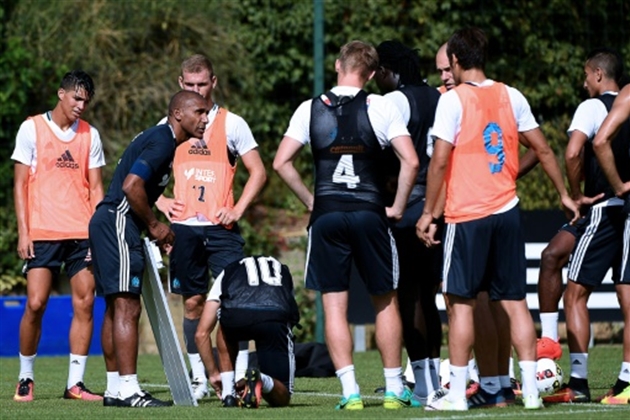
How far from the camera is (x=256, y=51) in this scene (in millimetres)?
17359

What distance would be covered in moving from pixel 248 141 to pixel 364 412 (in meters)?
2.83

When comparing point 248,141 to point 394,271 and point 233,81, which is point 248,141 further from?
point 233,81

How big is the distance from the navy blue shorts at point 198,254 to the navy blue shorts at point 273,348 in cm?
139

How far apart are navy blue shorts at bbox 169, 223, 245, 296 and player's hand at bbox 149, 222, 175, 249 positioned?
1.24 metres

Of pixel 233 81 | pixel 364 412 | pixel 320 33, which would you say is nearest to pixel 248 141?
pixel 364 412

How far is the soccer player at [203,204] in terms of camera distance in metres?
9.90

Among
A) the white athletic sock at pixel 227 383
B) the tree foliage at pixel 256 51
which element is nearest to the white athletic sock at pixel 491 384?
the white athletic sock at pixel 227 383

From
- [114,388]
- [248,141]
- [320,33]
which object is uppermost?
[320,33]

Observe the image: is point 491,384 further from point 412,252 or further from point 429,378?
point 412,252

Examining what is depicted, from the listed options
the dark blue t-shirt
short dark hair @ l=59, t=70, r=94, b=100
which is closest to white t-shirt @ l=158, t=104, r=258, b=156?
short dark hair @ l=59, t=70, r=94, b=100

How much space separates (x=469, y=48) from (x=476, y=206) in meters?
0.92

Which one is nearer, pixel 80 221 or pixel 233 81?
pixel 80 221

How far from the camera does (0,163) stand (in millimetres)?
15914

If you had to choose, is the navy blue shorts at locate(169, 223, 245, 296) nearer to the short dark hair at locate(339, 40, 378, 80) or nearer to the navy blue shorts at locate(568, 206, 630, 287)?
the short dark hair at locate(339, 40, 378, 80)
